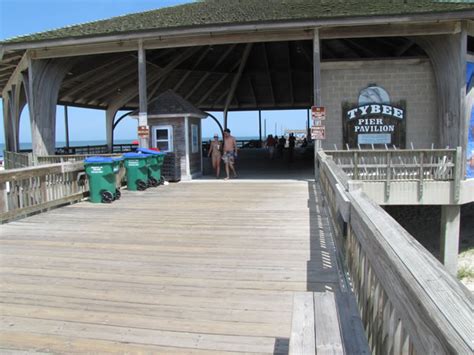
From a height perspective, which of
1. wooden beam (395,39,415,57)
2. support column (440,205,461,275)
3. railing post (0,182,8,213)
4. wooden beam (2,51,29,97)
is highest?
wooden beam (395,39,415,57)

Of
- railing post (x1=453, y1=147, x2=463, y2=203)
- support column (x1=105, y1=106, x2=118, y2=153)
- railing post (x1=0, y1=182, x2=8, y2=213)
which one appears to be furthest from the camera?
support column (x1=105, y1=106, x2=118, y2=153)

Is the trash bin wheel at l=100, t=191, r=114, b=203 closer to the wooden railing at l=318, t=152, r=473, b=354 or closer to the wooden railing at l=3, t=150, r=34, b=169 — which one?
the wooden railing at l=3, t=150, r=34, b=169

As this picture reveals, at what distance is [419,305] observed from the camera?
4.43 feet

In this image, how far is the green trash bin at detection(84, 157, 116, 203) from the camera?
9562 mm

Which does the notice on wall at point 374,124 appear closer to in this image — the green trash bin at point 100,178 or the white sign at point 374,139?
the white sign at point 374,139

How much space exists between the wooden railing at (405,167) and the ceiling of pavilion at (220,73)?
705 centimetres

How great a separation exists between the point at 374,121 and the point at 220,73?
1518 cm

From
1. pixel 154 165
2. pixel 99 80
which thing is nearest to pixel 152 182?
pixel 154 165

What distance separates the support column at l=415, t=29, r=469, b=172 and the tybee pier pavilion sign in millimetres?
1117

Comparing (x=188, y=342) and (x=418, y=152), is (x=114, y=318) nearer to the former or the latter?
(x=188, y=342)

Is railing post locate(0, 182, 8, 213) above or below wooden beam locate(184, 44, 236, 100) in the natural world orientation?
below

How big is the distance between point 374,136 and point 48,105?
36.3 ft

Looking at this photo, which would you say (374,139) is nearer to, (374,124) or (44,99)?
(374,124)

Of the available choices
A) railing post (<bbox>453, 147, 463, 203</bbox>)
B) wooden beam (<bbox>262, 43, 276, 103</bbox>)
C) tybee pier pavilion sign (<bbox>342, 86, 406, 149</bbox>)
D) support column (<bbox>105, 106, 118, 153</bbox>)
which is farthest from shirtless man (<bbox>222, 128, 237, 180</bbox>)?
support column (<bbox>105, 106, 118, 153</bbox>)
